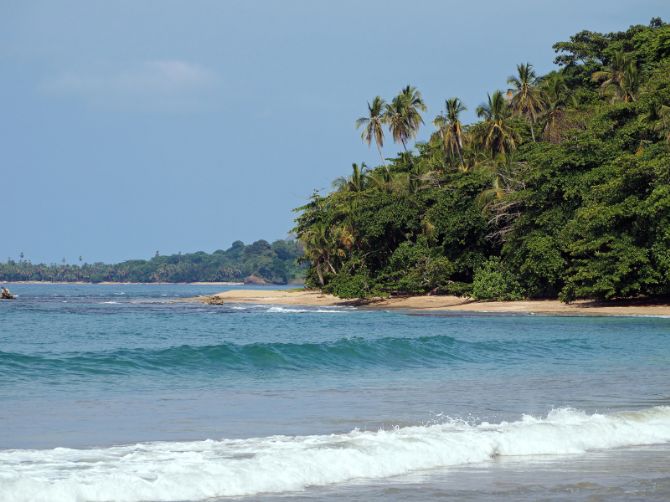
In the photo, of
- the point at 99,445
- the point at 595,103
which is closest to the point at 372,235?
the point at 595,103

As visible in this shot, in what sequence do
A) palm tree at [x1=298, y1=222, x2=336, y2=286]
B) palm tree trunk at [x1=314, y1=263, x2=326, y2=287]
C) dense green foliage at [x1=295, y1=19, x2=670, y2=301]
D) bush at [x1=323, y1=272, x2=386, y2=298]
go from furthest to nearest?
palm tree trunk at [x1=314, y1=263, x2=326, y2=287], palm tree at [x1=298, y1=222, x2=336, y2=286], bush at [x1=323, y1=272, x2=386, y2=298], dense green foliage at [x1=295, y1=19, x2=670, y2=301]

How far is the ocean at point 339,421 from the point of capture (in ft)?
29.8

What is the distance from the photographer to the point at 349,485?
937cm

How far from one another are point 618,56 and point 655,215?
27.5 metres

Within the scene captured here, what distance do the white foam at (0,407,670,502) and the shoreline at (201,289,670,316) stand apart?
31644 millimetres

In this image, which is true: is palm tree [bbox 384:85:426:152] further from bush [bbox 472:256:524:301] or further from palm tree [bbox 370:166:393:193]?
bush [bbox 472:256:524:301]

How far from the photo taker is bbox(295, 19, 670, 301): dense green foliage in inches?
1741

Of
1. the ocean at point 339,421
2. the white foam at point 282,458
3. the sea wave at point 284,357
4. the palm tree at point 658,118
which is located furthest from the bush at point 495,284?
the white foam at point 282,458

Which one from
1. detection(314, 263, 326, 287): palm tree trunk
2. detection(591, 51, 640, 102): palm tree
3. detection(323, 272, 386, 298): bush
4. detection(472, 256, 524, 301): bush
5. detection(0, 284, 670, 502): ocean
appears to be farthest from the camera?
detection(314, 263, 326, 287): palm tree trunk

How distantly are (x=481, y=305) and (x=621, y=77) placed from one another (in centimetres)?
1966

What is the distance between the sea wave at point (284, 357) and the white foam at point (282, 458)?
936cm

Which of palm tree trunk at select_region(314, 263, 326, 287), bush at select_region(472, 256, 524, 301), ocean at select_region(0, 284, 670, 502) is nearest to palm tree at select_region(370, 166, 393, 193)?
palm tree trunk at select_region(314, 263, 326, 287)

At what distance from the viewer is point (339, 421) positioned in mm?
13023

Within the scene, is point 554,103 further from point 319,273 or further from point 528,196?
point 319,273
